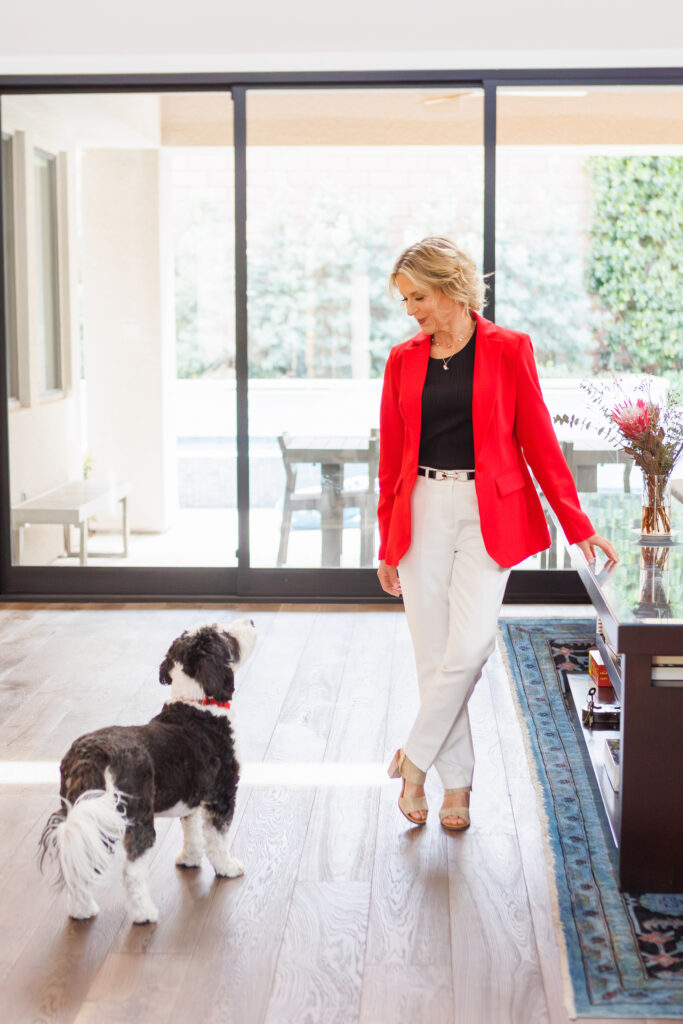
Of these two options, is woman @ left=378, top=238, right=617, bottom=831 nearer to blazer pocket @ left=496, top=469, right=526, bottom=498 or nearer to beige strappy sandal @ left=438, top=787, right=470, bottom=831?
blazer pocket @ left=496, top=469, right=526, bottom=498

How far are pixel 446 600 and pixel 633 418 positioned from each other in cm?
86

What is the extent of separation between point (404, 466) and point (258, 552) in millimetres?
2894

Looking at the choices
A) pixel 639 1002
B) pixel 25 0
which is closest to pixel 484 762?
pixel 639 1002

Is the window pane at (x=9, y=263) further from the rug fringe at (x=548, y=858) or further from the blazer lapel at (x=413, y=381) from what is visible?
the blazer lapel at (x=413, y=381)

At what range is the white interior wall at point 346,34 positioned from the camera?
512 cm

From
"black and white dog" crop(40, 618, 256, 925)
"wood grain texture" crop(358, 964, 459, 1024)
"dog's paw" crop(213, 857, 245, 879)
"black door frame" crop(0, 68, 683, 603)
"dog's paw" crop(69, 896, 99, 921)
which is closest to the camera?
"wood grain texture" crop(358, 964, 459, 1024)

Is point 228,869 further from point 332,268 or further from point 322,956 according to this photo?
point 332,268

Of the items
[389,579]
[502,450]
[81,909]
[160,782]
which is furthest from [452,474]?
[81,909]

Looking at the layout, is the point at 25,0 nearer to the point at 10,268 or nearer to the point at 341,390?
the point at 10,268

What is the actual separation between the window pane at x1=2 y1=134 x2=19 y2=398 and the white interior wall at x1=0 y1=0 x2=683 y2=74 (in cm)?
46

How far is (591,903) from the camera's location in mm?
2635

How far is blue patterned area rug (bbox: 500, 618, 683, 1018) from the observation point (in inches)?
89.2

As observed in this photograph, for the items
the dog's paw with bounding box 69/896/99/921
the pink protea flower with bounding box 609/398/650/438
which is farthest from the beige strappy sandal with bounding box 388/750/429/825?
the pink protea flower with bounding box 609/398/650/438

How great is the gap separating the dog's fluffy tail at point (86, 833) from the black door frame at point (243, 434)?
3.36 m
